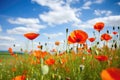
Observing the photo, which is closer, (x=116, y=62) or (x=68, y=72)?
(x=68, y=72)

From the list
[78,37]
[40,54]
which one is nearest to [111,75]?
[78,37]

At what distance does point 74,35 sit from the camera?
2.41m

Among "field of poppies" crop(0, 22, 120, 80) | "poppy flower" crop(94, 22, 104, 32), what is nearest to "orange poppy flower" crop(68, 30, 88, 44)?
"field of poppies" crop(0, 22, 120, 80)

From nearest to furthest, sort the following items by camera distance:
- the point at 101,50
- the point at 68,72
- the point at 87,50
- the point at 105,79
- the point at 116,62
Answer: the point at 105,79
the point at 68,72
the point at 116,62
the point at 87,50
the point at 101,50

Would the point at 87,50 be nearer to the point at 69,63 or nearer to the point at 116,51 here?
the point at 69,63

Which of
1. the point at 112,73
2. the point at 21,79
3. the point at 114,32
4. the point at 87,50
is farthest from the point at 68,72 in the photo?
the point at 112,73

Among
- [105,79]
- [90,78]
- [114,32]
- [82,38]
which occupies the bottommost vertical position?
[90,78]

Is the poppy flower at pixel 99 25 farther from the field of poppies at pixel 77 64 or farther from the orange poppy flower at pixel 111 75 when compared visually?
the orange poppy flower at pixel 111 75

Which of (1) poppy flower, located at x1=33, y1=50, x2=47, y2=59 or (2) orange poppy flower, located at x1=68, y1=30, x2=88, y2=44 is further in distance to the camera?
(1) poppy flower, located at x1=33, y1=50, x2=47, y2=59

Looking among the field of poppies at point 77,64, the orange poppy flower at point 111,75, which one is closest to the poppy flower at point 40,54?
the field of poppies at point 77,64

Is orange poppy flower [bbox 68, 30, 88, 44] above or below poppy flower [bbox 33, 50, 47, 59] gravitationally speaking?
above

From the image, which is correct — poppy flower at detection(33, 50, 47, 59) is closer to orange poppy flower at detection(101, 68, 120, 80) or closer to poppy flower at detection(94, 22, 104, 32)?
poppy flower at detection(94, 22, 104, 32)

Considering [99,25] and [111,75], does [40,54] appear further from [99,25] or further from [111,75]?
[111,75]

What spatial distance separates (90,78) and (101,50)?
1.82m
